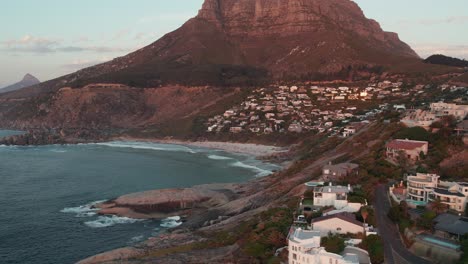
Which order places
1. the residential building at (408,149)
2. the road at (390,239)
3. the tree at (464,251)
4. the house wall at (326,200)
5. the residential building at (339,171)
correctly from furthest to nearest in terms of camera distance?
the residential building at (408,149), the residential building at (339,171), the house wall at (326,200), the road at (390,239), the tree at (464,251)

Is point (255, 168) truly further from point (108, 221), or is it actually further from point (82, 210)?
point (108, 221)

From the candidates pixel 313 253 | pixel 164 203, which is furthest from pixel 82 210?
pixel 313 253

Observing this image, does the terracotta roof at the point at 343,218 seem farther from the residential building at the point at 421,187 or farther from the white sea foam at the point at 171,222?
the white sea foam at the point at 171,222

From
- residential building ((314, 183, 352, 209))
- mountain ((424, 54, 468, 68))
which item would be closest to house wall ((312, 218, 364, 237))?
residential building ((314, 183, 352, 209))

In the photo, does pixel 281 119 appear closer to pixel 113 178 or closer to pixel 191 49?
pixel 113 178

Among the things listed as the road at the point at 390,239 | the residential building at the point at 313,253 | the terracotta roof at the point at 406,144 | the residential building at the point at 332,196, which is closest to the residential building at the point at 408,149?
the terracotta roof at the point at 406,144

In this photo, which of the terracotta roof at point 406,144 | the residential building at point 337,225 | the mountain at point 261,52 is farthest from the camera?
the mountain at point 261,52
